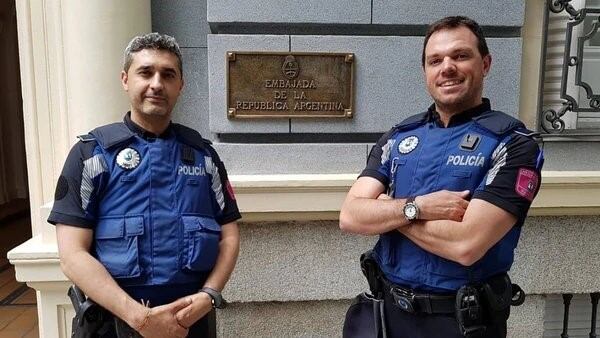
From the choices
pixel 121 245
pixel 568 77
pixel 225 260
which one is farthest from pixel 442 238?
pixel 568 77

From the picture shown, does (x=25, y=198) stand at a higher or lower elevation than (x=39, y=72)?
lower

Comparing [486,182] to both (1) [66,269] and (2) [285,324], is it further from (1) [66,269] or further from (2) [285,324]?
(2) [285,324]

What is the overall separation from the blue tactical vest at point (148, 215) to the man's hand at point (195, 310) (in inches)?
3.1

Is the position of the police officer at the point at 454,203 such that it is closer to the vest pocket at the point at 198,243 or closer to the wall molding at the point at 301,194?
the vest pocket at the point at 198,243

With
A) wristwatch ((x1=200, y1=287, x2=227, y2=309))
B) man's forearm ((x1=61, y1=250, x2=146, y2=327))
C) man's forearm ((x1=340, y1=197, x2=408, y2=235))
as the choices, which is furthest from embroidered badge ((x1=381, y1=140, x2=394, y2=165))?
man's forearm ((x1=61, y1=250, x2=146, y2=327))

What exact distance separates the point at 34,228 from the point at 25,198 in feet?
24.2

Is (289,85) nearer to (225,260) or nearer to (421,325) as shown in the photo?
(225,260)

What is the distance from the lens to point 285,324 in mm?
3576

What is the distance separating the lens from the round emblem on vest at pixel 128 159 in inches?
83.3

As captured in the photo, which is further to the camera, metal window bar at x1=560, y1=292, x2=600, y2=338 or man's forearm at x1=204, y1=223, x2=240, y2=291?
metal window bar at x1=560, y1=292, x2=600, y2=338

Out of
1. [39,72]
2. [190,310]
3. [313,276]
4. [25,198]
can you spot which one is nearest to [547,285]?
[313,276]

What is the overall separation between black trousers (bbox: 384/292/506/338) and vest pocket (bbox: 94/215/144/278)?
→ 109 cm

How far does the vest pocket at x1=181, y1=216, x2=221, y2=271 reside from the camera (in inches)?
84.1

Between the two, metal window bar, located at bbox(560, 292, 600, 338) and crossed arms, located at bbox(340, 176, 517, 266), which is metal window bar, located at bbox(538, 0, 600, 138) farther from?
crossed arms, located at bbox(340, 176, 517, 266)
